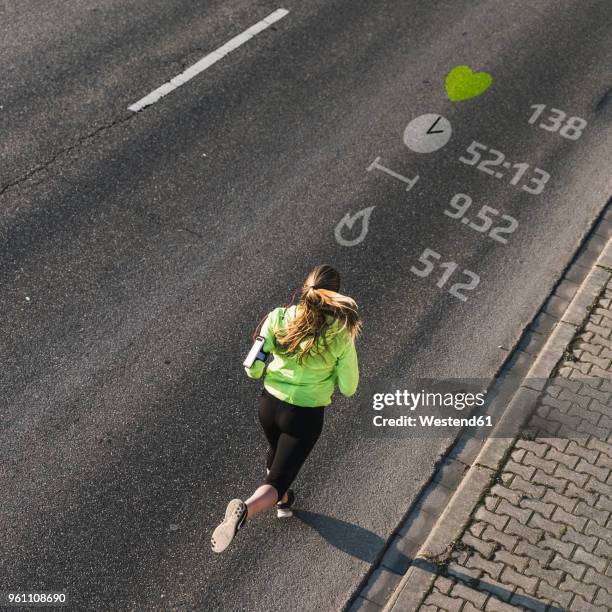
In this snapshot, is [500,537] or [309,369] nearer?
[309,369]

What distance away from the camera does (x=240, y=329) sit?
24.9 feet

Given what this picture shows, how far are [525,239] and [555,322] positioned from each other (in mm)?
1101

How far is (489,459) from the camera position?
6.75 meters

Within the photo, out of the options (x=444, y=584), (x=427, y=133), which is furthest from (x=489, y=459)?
(x=427, y=133)

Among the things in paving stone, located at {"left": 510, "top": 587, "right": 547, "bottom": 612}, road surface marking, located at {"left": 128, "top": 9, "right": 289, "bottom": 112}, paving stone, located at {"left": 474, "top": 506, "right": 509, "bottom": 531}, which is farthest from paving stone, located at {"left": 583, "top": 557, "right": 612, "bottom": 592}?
road surface marking, located at {"left": 128, "top": 9, "right": 289, "bottom": 112}

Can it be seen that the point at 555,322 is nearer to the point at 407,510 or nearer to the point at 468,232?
the point at 468,232

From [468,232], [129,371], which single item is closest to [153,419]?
[129,371]

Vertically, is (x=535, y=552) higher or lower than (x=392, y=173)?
lower

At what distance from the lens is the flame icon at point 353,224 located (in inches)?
332

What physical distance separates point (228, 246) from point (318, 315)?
334cm

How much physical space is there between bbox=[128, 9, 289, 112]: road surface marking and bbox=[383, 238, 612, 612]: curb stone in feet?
17.1

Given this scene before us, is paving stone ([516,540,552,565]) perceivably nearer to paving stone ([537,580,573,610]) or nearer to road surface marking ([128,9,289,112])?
paving stone ([537,580,573,610])

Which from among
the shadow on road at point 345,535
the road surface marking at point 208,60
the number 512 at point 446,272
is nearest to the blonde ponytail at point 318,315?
the shadow on road at point 345,535

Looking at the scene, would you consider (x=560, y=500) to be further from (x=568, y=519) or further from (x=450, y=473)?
(x=450, y=473)
